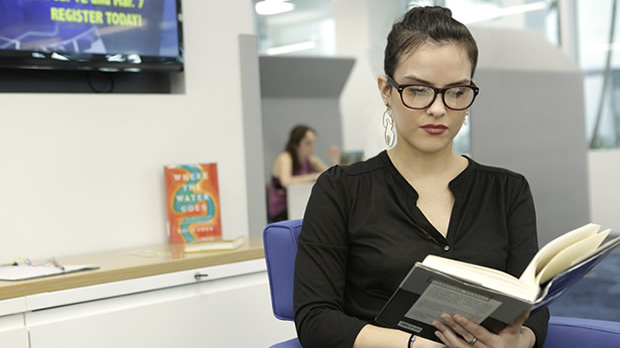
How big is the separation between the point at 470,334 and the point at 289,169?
4.92 metres

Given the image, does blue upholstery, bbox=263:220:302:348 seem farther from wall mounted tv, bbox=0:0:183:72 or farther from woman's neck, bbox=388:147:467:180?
wall mounted tv, bbox=0:0:183:72

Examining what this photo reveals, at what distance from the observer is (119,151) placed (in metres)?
2.80

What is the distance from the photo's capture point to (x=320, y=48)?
10.0 m

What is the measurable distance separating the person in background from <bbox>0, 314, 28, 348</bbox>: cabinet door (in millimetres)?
4060

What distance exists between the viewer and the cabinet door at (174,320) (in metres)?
2.15

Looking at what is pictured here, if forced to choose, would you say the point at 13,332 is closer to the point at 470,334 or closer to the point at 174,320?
the point at 174,320

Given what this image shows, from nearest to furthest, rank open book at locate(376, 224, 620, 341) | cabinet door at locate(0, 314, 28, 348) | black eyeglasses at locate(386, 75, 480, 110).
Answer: open book at locate(376, 224, 620, 341), black eyeglasses at locate(386, 75, 480, 110), cabinet door at locate(0, 314, 28, 348)

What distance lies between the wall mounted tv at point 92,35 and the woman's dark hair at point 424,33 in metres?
1.51

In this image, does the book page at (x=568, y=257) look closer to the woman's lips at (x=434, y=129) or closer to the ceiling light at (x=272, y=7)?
the woman's lips at (x=434, y=129)

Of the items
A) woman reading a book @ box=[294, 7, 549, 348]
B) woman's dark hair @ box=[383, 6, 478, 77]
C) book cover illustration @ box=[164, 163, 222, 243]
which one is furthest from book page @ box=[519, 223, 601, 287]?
book cover illustration @ box=[164, 163, 222, 243]

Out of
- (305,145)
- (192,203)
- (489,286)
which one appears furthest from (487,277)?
(305,145)

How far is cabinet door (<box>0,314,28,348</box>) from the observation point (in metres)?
2.03

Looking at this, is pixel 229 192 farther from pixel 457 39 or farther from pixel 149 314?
pixel 457 39

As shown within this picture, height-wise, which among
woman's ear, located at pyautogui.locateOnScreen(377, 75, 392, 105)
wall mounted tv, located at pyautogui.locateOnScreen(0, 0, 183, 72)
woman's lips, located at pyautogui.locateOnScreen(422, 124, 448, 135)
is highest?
wall mounted tv, located at pyautogui.locateOnScreen(0, 0, 183, 72)
